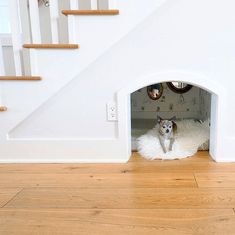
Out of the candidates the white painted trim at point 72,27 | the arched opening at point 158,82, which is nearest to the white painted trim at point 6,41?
the white painted trim at point 72,27

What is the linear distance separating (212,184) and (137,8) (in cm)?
106

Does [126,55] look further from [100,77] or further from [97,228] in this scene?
[97,228]

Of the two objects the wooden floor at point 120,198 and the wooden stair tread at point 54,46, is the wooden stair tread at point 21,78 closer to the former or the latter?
the wooden stair tread at point 54,46

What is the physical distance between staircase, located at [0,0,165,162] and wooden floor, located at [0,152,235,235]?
1.20 ft

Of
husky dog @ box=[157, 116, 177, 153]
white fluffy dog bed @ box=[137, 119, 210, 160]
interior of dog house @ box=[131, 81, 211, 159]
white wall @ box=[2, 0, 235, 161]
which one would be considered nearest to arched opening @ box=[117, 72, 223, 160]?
white wall @ box=[2, 0, 235, 161]

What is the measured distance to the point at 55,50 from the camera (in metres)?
1.48

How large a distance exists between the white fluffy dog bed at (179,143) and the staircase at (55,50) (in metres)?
0.64

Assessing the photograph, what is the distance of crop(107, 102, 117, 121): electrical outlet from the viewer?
61.8 inches

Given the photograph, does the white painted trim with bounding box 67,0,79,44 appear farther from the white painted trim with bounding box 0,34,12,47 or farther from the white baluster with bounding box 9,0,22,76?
the white painted trim with bounding box 0,34,12,47

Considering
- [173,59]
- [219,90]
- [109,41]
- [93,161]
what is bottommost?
[93,161]

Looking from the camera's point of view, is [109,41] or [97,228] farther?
[109,41]

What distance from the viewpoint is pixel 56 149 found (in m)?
1.65

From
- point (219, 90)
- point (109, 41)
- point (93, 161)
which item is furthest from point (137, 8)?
point (93, 161)

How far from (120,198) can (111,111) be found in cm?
59
